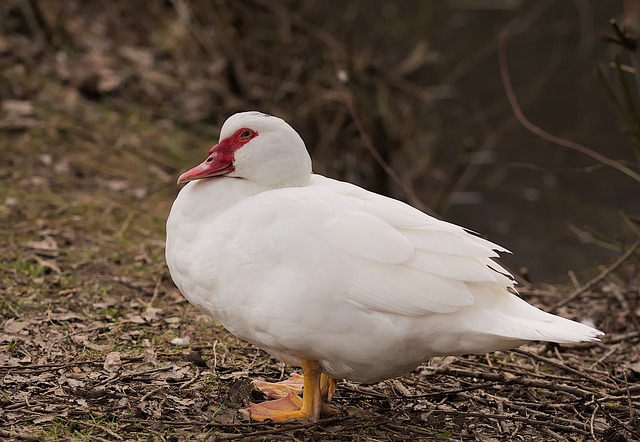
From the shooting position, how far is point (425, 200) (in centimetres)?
648

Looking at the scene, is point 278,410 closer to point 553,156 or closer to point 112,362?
point 112,362

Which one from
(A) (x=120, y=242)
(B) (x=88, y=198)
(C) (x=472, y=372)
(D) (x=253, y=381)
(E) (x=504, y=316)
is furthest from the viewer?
(B) (x=88, y=198)

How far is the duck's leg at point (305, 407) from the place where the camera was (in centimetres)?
305

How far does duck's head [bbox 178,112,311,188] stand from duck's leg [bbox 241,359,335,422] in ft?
2.19

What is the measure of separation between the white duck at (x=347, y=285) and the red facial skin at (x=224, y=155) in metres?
0.17

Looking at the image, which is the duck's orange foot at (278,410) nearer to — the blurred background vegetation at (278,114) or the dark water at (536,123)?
the blurred background vegetation at (278,114)

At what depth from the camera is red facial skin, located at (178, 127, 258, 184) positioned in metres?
3.18

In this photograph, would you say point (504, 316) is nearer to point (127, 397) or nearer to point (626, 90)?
point (127, 397)

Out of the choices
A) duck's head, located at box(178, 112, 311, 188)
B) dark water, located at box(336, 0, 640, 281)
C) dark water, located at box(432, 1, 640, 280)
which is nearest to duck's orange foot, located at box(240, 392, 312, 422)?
duck's head, located at box(178, 112, 311, 188)

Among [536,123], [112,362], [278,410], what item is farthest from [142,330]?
[536,123]

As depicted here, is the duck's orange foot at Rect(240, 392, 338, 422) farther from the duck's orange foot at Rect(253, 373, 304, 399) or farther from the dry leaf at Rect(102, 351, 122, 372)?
the dry leaf at Rect(102, 351, 122, 372)

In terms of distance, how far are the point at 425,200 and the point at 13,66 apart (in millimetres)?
3146

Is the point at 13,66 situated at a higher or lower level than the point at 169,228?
lower

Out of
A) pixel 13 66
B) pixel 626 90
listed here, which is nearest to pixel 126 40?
pixel 13 66
